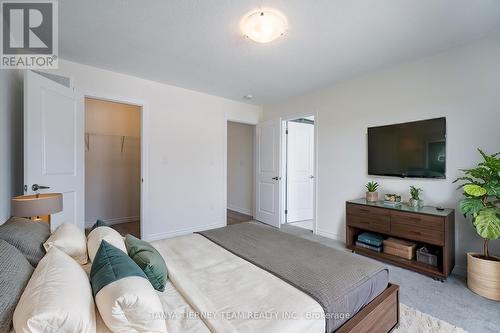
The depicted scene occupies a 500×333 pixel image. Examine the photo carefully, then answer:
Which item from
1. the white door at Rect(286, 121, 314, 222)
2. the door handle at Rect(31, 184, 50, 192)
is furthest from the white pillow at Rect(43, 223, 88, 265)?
the white door at Rect(286, 121, 314, 222)

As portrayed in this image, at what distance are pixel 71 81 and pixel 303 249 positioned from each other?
10.9 ft

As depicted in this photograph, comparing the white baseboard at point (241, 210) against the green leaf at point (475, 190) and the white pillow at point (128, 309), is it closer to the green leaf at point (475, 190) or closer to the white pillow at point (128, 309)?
the green leaf at point (475, 190)

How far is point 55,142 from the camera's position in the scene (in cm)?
240

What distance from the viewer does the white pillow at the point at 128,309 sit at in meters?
0.81

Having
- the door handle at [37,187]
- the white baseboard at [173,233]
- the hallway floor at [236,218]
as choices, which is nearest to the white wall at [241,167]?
the hallway floor at [236,218]

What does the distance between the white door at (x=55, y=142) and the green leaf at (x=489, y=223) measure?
411 centimetres

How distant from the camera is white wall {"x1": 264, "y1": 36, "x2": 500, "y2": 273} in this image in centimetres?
229

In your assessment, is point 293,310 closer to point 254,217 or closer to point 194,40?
point 194,40

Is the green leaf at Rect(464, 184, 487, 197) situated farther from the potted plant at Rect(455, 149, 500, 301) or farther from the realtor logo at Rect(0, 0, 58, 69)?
the realtor logo at Rect(0, 0, 58, 69)

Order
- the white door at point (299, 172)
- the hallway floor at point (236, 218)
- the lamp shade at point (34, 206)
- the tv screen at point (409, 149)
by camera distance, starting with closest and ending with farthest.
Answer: the lamp shade at point (34, 206)
the tv screen at point (409, 149)
the white door at point (299, 172)
the hallway floor at point (236, 218)

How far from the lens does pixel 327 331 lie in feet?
3.56

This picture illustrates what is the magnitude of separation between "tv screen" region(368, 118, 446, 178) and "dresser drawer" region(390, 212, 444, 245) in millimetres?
581

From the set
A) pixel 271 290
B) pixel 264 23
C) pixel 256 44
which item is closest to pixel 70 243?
pixel 271 290

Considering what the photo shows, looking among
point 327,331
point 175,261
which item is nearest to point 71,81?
point 175,261
